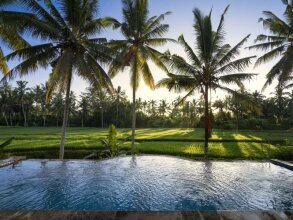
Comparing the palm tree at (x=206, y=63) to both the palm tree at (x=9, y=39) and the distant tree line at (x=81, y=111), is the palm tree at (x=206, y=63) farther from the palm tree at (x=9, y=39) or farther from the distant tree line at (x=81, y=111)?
the distant tree line at (x=81, y=111)

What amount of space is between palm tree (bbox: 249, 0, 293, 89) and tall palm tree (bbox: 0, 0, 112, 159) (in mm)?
10193

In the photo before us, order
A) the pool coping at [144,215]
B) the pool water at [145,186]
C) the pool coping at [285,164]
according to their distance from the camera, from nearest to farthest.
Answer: the pool coping at [144,215] → the pool water at [145,186] → the pool coping at [285,164]

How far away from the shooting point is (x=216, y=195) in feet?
19.7

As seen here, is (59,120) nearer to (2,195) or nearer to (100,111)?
(100,111)

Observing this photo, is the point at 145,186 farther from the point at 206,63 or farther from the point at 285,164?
the point at 206,63

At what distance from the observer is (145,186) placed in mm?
6781

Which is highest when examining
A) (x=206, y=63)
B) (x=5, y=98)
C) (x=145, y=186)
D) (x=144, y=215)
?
(x=5, y=98)

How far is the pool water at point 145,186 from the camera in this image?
17.6 ft

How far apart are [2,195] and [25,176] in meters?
1.91

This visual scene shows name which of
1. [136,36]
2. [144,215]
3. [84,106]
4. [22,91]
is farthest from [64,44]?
[22,91]

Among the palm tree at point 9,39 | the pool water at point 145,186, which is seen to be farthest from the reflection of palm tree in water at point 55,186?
the palm tree at point 9,39

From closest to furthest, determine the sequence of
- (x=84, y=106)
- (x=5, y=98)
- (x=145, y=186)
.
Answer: (x=145, y=186), (x=5, y=98), (x=84, y=106)

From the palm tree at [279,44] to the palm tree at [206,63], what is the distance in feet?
12.5

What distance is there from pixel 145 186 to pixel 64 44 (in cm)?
820
